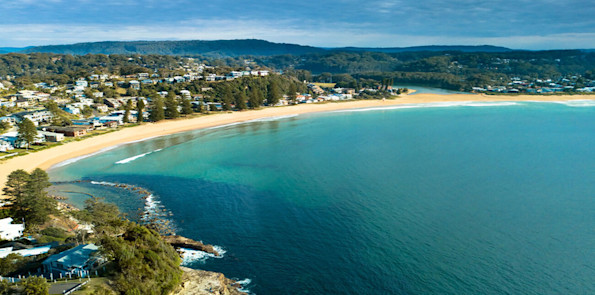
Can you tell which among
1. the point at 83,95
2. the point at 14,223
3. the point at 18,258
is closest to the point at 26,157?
the point at 14,223

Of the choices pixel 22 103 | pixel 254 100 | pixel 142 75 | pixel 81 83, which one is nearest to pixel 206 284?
pixel 254 100

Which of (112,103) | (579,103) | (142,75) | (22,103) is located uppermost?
(142,75)

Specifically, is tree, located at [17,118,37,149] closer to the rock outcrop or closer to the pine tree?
the rock outcrop

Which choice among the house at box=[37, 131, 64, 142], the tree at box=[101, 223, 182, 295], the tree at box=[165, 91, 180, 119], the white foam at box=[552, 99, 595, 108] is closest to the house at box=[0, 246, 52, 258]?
the tree at box=[101, 223, 182, 295]

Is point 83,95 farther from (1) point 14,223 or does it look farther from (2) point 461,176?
(2) point 461,176

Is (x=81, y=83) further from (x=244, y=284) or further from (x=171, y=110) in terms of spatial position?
(x=244, y=284)
